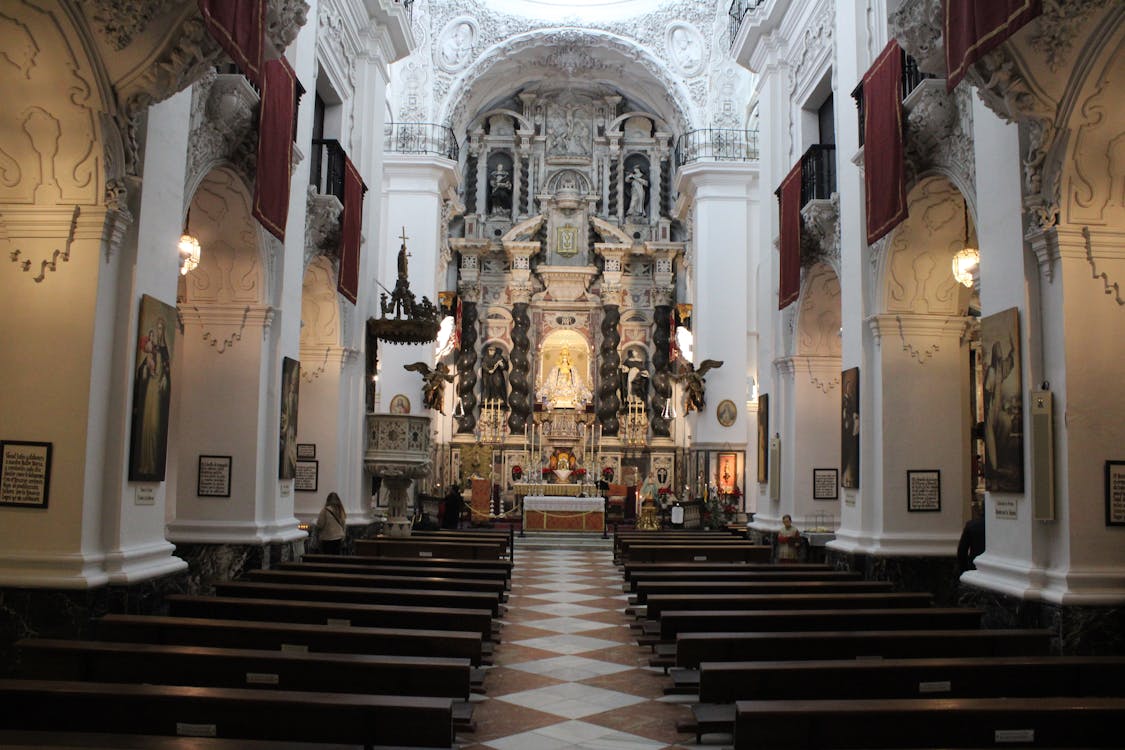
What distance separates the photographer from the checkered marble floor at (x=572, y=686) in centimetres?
611

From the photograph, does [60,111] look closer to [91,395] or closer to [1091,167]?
[91,395]

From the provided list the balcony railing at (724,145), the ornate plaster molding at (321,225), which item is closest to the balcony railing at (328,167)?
the ornate plaster molding at (321,225)

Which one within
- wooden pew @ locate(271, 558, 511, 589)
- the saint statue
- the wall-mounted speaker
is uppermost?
the saint statue

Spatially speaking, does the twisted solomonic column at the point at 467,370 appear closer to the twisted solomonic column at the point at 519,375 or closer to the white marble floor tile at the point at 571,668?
the twisted solomonic column at the point at 519,375

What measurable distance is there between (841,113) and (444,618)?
896 centimetres

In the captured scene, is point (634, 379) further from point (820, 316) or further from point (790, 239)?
point (790, 239)

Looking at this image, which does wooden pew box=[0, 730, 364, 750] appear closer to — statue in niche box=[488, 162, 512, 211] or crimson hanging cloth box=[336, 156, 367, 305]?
crimson hanging cloth box=[336, 156, 367, 305]

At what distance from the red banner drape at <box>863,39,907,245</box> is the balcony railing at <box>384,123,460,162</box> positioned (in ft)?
53.8

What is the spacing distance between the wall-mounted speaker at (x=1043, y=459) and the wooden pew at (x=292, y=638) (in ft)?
14.3

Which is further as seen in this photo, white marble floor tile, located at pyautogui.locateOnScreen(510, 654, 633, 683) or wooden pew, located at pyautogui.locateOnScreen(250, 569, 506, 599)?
wooden pew, located at pyautogui.locateOnScreen(250, 569, 506, 599)

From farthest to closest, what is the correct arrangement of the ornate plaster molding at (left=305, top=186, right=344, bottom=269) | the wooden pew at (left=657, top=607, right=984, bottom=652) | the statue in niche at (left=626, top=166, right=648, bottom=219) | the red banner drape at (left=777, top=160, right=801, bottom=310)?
the statue in niche at (left=626, top=166, right=648, bottom=219), the red banner drape at (left=777, top=160, right=801, bottom=310), the ornate plaster molding at (left=305, top=186, right=344, bottom=269), the wooden pew at (left=657, top=607, right=984, bottom=652)

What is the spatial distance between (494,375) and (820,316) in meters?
16.5

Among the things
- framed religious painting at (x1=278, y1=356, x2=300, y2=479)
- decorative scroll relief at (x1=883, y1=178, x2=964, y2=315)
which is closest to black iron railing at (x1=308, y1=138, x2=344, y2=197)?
framed religious painting at (x1=278, y1=356, x2=300, y2=479)

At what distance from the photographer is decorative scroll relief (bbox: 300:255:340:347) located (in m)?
14.9
